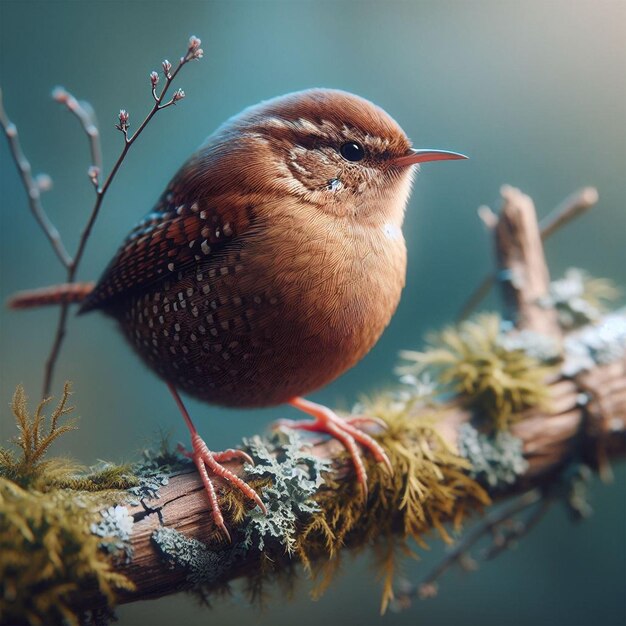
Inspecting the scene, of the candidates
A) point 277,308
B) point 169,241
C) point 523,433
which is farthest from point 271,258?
point 523,433

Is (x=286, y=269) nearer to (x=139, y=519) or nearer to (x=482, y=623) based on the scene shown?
(x=139, y=519)

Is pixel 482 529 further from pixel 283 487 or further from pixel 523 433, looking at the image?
pixel 283 487

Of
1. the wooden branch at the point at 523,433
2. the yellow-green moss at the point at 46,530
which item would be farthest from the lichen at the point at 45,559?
the wooden branch at the point at 523,433

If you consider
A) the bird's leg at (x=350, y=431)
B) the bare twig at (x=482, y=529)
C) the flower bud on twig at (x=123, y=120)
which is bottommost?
the bare twig at (x=482, y=529)

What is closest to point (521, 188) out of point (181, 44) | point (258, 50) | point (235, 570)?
point (258, 50)

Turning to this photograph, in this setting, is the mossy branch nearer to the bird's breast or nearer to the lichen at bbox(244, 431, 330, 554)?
the lichen at bbox(244, 431, 330, 554)

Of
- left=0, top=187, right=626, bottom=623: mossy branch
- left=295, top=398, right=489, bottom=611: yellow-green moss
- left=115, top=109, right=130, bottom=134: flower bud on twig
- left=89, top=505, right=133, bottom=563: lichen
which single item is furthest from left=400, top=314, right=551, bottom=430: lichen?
left=115, top=109, right=130, bottom=134: flower bud on twig

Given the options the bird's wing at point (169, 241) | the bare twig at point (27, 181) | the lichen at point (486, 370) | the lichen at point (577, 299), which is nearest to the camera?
the bird's wing at point (169, 241)

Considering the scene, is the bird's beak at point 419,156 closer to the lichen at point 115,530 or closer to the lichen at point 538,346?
the lichen at point 538,346
